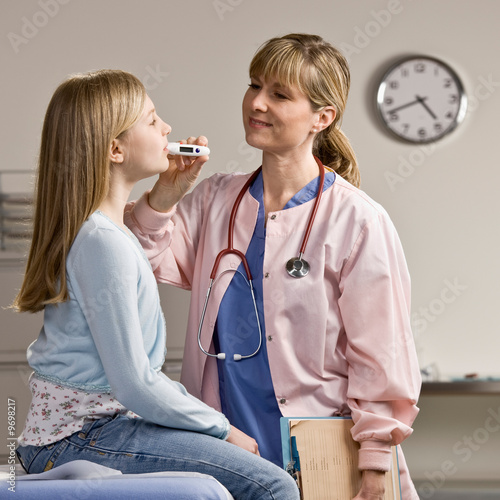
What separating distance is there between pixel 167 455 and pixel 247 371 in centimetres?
49

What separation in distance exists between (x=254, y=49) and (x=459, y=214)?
3.94ft

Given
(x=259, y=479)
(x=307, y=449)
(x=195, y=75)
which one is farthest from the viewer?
(x=195, y=75)

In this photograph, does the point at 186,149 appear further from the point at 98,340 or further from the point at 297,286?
the point at 98,340

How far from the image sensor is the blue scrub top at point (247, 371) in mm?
1767

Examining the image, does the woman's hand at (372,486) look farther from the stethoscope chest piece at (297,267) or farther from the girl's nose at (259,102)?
the girl's nose at (259,102)

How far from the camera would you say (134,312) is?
1.34 meters

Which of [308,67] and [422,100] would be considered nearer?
[308,67]

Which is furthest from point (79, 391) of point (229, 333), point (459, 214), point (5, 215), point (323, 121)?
point (459, 214)

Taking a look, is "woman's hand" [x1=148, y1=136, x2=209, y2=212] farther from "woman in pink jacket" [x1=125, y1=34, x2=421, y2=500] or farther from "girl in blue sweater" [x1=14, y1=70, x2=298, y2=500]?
"girl in blue sweater" [x1=14, y1=70, x2=298, y2=500]

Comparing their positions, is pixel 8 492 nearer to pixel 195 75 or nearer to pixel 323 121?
pixel 323 121

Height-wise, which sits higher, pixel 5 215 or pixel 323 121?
pixel 323 121

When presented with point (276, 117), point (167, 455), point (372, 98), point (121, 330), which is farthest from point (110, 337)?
→ point (372, 98)

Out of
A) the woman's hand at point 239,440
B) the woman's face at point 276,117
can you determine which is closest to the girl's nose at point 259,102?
the woman's face at point 276,117

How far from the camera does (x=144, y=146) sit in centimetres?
156
